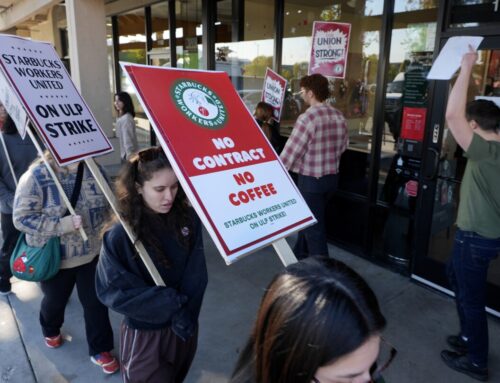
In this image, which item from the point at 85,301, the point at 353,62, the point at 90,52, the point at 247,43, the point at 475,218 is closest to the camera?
the point at 475,218

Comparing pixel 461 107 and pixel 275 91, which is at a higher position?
pixel 461 107

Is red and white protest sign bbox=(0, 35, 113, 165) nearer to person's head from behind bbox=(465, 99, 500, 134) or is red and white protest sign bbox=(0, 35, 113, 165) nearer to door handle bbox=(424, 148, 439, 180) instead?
person's head from behind bbox=(465, 99, 500, 134)

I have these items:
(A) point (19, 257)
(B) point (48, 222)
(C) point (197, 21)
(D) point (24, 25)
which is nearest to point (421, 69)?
(B) point (48, 222)

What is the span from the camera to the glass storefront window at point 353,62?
13.8 feet

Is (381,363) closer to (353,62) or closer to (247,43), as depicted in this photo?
(353,62)

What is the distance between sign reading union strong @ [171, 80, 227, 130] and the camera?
1.38m

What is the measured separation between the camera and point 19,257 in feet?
8.68

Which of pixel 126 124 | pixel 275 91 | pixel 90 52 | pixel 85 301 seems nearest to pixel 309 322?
pixel 85 301

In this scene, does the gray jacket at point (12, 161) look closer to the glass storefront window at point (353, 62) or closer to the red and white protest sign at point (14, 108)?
the red and white protest sign at point (14, 108)

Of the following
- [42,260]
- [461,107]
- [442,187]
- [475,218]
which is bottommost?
[42,260]

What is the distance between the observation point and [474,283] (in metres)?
2.59

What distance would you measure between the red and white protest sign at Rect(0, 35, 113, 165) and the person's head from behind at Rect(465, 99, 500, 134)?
2.16m

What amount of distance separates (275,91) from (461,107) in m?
2.99

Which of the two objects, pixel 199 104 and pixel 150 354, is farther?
pixel 150 354
